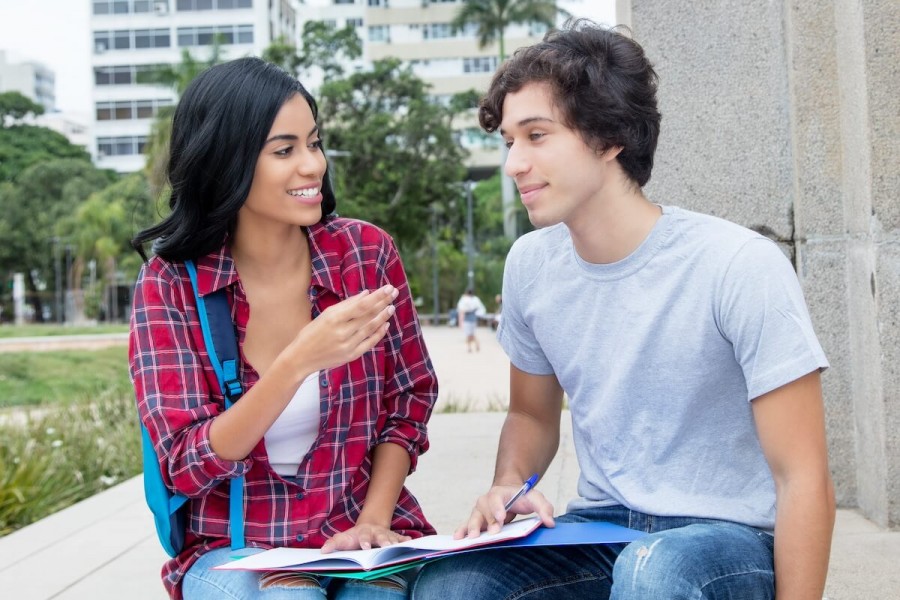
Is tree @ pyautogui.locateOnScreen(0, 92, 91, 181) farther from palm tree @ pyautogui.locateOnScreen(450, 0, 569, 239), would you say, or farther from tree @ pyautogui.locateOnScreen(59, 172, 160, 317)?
palm tree @ pyautogui.locateOnScreen(450, 0, 569, 239)

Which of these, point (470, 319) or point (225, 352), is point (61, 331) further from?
point (225, 352)

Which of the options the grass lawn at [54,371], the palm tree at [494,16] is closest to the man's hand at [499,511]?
the grass lawn at [54,371]

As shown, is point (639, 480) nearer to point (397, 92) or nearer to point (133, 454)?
point (133, 454)

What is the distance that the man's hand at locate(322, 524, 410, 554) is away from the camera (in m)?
2.33

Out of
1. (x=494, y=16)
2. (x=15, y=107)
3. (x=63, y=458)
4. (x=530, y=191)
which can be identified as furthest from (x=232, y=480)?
(x=15, y=107)

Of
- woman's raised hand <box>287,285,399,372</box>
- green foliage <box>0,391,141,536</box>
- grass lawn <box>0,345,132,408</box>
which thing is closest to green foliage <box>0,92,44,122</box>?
grass lawn <box>0,345,132,408</box>

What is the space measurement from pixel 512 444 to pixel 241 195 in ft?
2.82

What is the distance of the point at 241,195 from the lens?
98.8 inches

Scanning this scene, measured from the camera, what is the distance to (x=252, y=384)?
98.8 inches

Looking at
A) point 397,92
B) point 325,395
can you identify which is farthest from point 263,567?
point 397,92

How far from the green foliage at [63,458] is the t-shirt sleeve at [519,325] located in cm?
428

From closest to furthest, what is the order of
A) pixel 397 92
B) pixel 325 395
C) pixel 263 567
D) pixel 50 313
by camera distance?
pixel 263 567 < pixel 325 395 < pixel 397 92 < pixel 50 313

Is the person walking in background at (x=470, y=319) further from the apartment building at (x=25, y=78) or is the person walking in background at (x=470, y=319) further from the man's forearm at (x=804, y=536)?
the apartment building at (x=25, y=78)

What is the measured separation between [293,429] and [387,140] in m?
40.8
